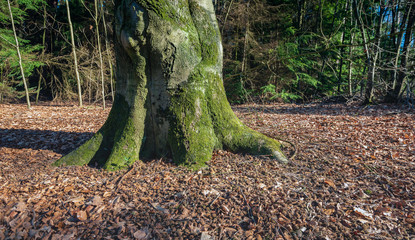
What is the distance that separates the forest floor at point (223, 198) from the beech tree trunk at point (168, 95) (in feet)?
0.78

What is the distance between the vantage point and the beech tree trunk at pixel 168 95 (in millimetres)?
2846

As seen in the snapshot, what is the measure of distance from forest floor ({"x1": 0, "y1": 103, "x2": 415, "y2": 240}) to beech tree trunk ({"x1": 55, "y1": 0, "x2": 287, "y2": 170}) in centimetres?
24

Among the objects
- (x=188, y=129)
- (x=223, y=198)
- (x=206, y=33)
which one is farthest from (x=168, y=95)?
(x=223, y=198)

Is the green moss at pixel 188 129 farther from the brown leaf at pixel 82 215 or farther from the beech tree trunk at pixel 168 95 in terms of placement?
the brown leaf at pixel 82 215

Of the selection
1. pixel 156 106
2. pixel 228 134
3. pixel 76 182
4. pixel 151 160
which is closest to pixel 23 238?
pixel 76 182

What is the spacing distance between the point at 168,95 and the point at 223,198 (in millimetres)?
1511

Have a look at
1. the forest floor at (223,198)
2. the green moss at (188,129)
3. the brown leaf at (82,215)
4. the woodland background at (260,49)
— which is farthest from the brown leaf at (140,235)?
the woodland background at (260,49)

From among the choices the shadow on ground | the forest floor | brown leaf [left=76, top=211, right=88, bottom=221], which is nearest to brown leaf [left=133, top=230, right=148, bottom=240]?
the forest floor

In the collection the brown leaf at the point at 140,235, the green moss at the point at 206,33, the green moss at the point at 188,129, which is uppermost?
the green moss at the point at 206,33

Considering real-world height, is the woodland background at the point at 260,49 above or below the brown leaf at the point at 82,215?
above

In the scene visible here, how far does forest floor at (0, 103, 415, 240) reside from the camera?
196cm

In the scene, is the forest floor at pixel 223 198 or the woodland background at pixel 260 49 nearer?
the forest floor at pixel 223 198

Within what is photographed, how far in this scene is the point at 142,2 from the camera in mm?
2725

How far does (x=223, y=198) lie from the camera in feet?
7.62
